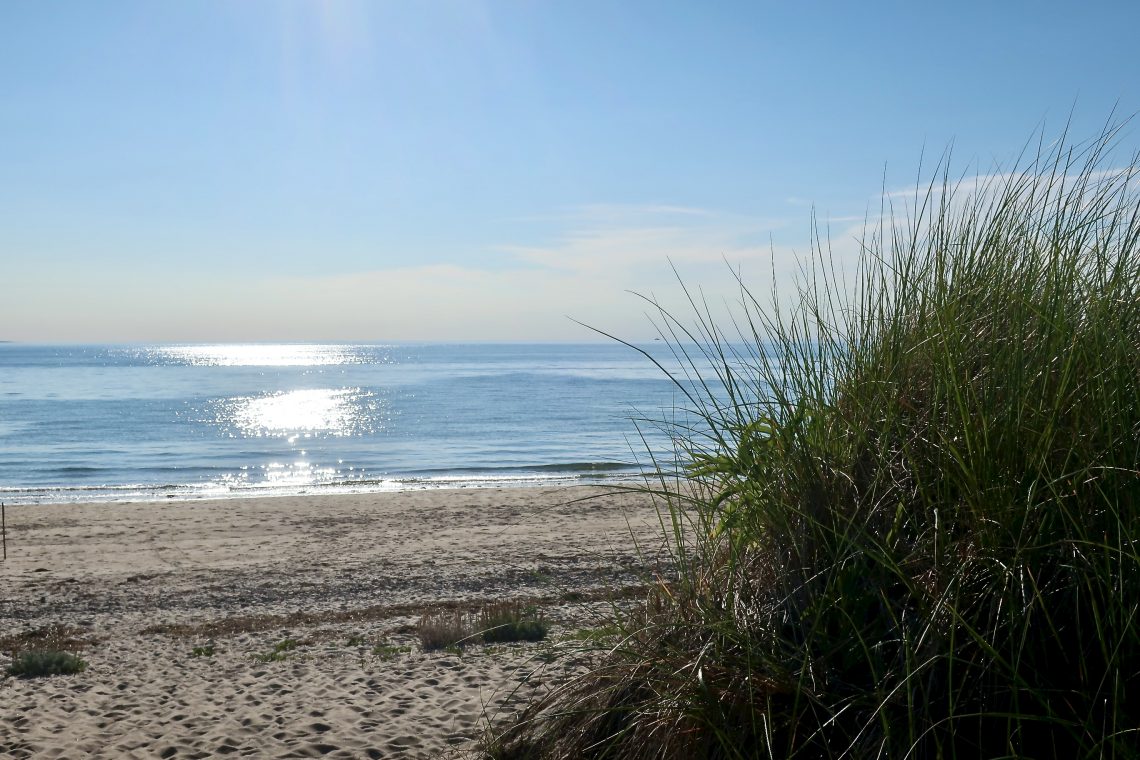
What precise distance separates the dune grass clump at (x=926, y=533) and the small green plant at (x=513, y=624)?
15.1 ft

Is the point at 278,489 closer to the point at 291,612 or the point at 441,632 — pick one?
the point at 291,612

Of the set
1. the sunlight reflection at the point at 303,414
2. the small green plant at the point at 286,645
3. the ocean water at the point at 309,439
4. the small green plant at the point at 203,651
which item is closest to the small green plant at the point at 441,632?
the small green plant at the point at 286,645

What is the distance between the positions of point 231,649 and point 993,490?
7.96 meters

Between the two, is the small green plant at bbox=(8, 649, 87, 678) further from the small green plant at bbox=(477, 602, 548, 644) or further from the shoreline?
the shoreline

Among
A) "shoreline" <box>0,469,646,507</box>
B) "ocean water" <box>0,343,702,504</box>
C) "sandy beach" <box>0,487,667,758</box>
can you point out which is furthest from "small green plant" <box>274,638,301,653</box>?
"shoreline" <box>0,469,646,507</box>

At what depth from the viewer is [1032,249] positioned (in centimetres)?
322

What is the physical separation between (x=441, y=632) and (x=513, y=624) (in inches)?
27.8

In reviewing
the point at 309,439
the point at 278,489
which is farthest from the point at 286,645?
the point at 309,439

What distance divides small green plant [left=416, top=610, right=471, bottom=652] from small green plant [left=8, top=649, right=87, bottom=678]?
3087mm

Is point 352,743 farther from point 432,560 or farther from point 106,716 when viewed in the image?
point 432,560

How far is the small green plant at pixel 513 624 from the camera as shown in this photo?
8.27 meters

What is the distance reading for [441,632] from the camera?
8469 millimetres

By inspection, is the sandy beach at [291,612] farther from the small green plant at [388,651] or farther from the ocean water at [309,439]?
the ocean water at [309,439]

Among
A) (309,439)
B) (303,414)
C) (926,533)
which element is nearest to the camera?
(926,533)
